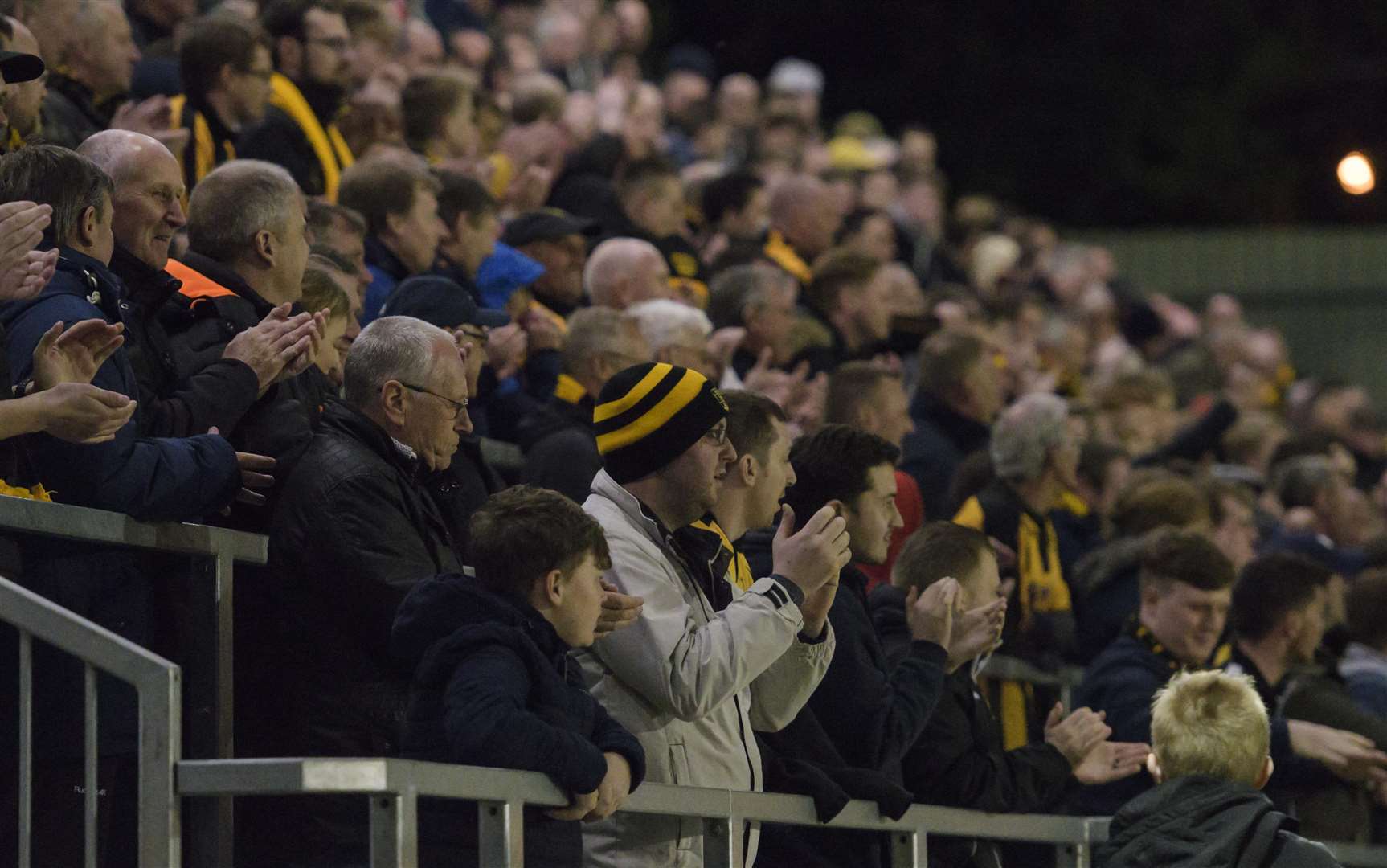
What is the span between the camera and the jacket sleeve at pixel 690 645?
496 centimetres

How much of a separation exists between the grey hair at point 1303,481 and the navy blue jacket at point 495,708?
732 centimetres

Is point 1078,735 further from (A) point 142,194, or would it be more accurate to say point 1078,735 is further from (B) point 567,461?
(A) point 142,194

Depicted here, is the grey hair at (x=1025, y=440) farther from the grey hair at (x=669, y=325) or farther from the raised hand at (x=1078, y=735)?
the raised hand at (x=1078, y=735)

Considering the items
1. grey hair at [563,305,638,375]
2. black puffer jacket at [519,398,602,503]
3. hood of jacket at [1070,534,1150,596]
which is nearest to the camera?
black puffer jacket at [519,398,602,503]

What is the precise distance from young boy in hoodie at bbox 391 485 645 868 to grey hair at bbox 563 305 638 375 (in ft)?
8.72

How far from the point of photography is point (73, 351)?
4.80 metres

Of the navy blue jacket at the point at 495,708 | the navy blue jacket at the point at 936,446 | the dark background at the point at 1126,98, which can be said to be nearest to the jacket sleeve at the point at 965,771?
the navy blue jacket at the point at 495,708

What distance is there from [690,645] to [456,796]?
1000mm

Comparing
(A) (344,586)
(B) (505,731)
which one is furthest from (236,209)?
(B) (505,731)

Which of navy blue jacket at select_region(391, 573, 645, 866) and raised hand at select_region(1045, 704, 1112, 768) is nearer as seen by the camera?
navy blue jacket at select_region(391, 573, 645, 866)

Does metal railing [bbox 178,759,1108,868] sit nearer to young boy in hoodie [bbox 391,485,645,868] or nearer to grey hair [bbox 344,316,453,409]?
young boy in hoodie [bbox 391,485,645,868]

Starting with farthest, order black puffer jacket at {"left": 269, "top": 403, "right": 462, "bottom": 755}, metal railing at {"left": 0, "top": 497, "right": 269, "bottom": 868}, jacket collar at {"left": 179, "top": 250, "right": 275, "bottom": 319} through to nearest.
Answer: jacket collar at {"left": 179, "top": 250, "right": 275, "bottom": 319}, black puffer jacket at {"left": 269, "top": 403, "right": 462, "bottom": 755}, metal railing at {"left": 0, "top": 497, "right": 269, "bottom": 868}

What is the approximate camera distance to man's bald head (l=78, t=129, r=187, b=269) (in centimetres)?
567

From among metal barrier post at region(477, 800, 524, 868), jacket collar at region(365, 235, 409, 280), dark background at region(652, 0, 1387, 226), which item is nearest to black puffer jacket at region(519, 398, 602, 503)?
jacket collar at region(365, 235, 409, 280)
